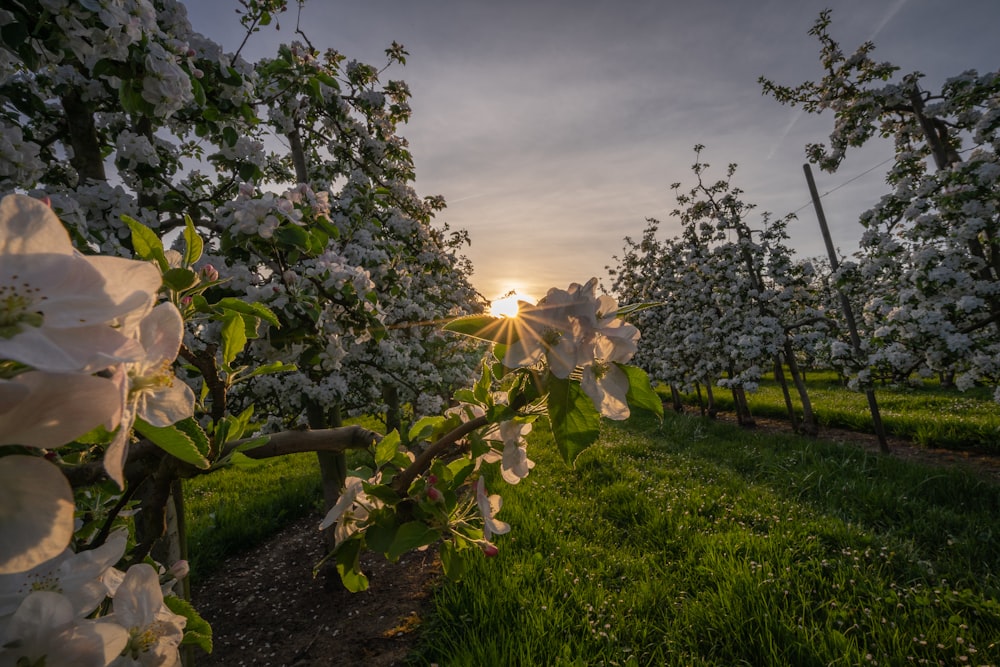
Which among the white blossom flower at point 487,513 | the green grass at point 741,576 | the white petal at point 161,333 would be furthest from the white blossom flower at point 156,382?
the green grass at point 741,576

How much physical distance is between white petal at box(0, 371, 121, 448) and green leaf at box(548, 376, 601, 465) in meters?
0.51

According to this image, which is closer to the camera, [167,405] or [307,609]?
[167,405]

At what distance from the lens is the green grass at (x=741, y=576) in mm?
2602

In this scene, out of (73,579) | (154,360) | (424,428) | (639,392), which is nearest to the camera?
Result: (154,360)

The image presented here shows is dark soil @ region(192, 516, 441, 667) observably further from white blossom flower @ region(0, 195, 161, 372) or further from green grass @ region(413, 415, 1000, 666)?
white blossom flower @ region(0, 195, 161, 372)

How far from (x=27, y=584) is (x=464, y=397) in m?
0.68

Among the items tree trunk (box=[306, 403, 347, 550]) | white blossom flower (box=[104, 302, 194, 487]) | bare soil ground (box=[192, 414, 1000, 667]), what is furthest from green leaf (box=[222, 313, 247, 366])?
tree trunk (box=[306, 403, 347, 550])

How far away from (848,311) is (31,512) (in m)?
9.07

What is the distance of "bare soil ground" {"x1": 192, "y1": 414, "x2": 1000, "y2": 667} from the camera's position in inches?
128

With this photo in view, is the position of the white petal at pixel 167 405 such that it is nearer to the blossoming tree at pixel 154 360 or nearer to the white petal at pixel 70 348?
the blossoming tree at pixel 154 360

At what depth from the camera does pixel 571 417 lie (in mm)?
705

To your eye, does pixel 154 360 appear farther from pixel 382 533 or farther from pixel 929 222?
pixel 929 222

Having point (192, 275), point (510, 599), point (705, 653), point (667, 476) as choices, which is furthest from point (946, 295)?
point (192, 275)

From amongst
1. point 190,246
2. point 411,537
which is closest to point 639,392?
point 411,537
